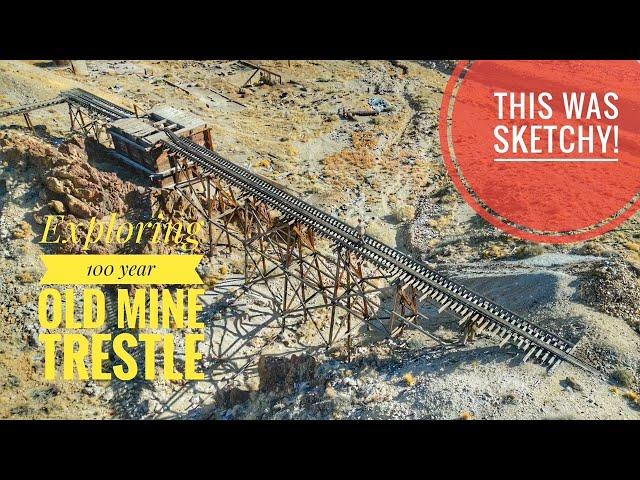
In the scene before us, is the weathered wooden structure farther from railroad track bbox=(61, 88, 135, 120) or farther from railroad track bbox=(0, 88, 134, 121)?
railroad track bbox=(0, 88, 134, 121)

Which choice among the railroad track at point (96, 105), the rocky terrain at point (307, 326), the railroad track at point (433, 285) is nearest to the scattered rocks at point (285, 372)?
the rocky terrain at point (307, 326)

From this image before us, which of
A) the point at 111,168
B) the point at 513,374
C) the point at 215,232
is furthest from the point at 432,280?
the point at 111,168

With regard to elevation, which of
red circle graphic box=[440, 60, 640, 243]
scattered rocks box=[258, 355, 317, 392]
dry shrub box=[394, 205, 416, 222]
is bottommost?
scattered rocks box=[258, 355, 317, 392]

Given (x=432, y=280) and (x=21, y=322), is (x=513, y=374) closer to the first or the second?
(x=432, y=280)

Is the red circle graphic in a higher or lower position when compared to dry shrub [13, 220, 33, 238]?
higher

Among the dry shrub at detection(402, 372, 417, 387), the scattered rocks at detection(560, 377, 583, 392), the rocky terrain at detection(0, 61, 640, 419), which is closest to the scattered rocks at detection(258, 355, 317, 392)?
the rocky terrain at detection(0, 61, 640, 419)

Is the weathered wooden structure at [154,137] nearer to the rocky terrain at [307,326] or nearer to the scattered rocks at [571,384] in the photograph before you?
the rocky terrain at [307,326]
